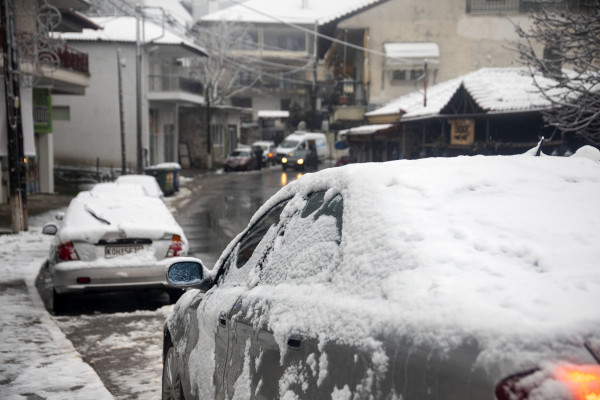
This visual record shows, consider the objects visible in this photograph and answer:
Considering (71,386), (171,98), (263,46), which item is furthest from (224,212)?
(263,46)

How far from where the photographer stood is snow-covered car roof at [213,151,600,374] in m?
1.50

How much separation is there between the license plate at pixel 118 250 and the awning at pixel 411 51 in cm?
2894

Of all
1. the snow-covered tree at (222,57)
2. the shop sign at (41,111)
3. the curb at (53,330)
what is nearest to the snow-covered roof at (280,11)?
the snow-covered tree at (222,57)

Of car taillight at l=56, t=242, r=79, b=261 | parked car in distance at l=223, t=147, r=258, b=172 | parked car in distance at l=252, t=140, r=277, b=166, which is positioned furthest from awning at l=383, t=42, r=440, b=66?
car taillight at l=56, t=242, r=79, b=261

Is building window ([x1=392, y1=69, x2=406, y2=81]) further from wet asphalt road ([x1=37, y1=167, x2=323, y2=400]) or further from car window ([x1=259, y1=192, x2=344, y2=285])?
car window ([x1=259, y1=192, x2=344, y2=285])

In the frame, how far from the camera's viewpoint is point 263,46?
6425cm

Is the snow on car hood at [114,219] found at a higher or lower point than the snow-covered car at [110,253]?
higher

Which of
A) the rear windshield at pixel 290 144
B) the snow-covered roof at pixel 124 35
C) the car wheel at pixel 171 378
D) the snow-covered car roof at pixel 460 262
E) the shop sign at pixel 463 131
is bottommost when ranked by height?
the car wheel at pixel 171 378

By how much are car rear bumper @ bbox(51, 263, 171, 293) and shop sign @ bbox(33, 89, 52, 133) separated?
57.8 feet

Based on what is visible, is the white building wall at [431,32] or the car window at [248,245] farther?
the white building wall at [431,32]

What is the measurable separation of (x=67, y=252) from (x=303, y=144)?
41330 millimetres

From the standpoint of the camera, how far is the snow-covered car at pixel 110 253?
7.14 m

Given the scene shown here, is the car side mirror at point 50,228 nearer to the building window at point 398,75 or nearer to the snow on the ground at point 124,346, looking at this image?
the snow on the ground at point 124,346

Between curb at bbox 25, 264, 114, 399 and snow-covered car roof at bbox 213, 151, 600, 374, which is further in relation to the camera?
curb at bbox 25, 264, 114, 399
